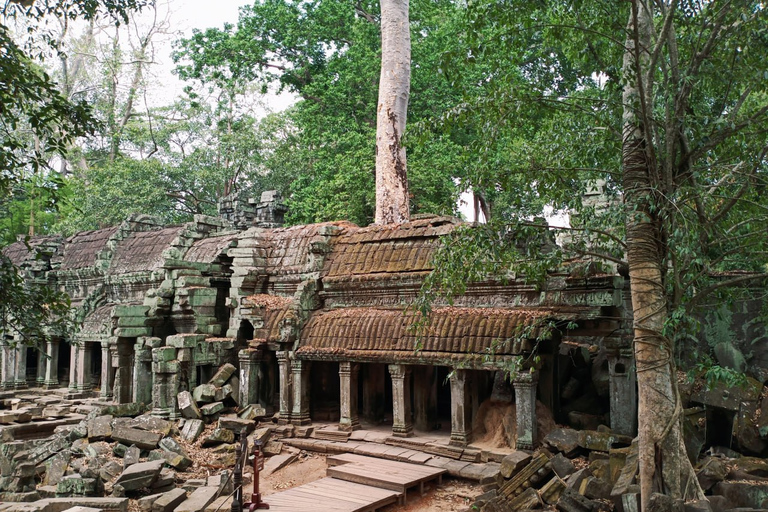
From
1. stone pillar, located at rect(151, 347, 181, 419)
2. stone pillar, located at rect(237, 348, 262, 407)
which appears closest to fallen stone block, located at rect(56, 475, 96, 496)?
A: stone pillar, located at rect(151, 347, 181, 419)

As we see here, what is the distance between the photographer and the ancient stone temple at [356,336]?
10.8m

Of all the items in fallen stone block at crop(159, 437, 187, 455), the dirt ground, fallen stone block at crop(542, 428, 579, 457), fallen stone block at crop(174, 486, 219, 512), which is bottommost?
the dirt ground

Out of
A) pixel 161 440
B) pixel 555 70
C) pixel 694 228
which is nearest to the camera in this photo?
pixel 694 228

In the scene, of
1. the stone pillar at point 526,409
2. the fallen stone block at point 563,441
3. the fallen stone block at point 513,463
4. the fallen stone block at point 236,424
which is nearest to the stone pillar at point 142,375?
the fallen stone block at point 236,424

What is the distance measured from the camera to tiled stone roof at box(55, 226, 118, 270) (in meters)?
24.5

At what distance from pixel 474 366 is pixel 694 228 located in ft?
17.7

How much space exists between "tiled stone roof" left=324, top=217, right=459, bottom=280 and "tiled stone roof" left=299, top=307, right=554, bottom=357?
96 cm

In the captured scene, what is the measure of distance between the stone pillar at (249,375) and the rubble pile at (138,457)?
37 centimetres

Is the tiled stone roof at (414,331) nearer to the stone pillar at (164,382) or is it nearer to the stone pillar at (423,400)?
the stone pillar at (423,400)

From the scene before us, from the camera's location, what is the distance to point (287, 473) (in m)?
12.0

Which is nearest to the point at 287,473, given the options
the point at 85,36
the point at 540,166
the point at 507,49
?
the point at 540,166

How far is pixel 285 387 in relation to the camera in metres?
14.2

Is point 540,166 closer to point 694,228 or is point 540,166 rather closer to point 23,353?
point 694,228

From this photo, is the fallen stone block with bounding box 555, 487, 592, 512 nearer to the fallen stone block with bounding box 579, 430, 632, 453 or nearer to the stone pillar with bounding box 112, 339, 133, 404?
the fallen stone block with bounding box 579, 430, 632, 453
